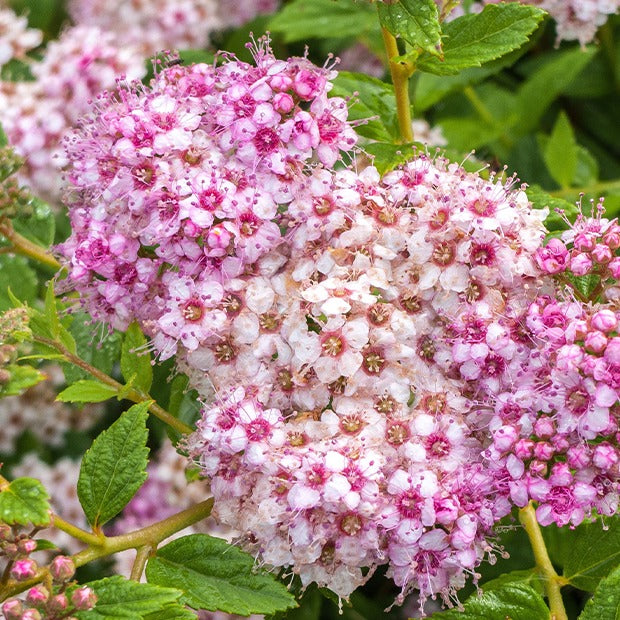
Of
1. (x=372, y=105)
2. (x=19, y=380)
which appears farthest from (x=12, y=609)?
(x=372, y=105)

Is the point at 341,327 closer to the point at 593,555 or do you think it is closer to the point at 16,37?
the point at 593,555

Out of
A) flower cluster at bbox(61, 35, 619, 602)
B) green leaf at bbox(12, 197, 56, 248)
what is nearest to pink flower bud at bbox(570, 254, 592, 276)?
flower cluster at bbox(61, 35, 619, 602)

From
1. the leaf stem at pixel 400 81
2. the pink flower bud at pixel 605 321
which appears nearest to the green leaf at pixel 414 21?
the leaf stem at pixel 400 81

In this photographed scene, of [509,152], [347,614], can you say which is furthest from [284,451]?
[509,152]

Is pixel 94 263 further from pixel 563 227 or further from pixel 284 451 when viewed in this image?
pixel 563 227

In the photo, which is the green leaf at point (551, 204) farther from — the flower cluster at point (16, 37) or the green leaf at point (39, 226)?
the flower cluster at point (16, 37)
